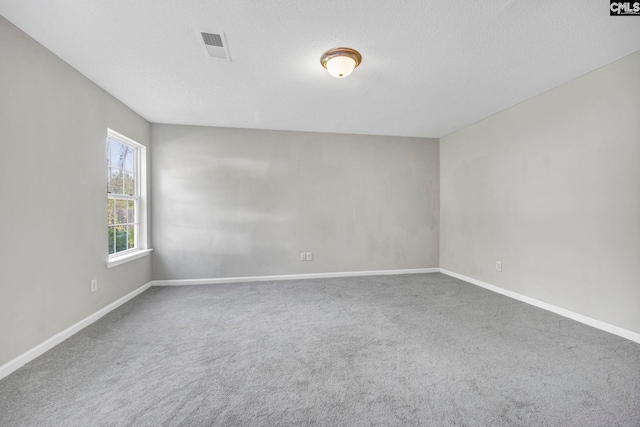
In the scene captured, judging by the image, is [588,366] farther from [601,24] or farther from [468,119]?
[468,119]

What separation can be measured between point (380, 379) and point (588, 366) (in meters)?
1.53

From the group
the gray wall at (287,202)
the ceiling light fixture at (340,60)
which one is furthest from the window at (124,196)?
the ceiling light fixture at (340,60)

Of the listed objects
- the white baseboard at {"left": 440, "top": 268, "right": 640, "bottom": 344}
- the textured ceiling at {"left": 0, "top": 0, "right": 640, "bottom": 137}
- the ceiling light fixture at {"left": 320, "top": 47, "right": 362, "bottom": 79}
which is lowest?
the white baseboard at {"left": 440, "top": 268, "right": 640, "bottom": 344}

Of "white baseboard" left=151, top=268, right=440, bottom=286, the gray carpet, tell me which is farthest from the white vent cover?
"white baseboard" left=151, top=268, right=440, bottom=286

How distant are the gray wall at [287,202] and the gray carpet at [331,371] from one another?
1.28 m

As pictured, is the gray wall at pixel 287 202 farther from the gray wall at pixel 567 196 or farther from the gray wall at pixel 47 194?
the gray wall at pixel 47 194

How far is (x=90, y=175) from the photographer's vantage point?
8.95ft

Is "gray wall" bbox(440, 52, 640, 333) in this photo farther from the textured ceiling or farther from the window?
the window

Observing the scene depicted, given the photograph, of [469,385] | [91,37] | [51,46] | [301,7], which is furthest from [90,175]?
[469,385]

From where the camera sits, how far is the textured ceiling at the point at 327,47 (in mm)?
1789

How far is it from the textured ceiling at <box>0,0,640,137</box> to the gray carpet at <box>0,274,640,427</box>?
2.43 m

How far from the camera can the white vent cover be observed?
2.03 m

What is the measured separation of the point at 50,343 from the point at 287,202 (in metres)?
3.06

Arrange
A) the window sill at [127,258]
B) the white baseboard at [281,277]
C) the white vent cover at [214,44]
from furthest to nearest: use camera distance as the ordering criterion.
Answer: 1. the white baseboard at [281,277]
2. the window sill at [127,258]
3. the white vent cover at [214,44]
